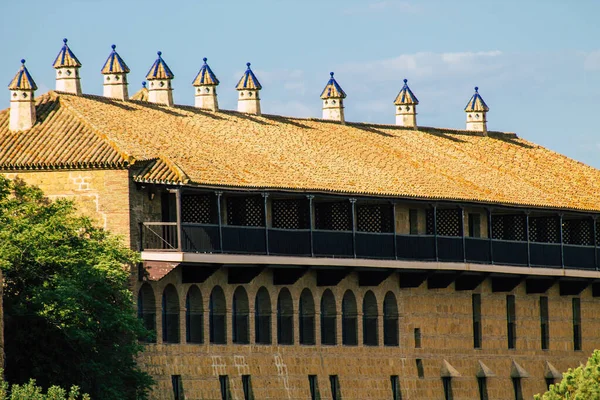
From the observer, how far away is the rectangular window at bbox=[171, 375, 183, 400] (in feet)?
226

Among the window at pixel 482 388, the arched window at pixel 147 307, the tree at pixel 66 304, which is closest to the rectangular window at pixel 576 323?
the window at pixel 482 388

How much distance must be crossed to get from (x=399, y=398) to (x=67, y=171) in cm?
1674

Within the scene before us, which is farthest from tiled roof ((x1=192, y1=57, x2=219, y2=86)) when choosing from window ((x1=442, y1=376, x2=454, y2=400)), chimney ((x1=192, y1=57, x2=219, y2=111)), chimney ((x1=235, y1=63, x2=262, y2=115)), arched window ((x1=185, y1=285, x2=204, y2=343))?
window ((x1=442, y1=376, x2=454, y2=400))

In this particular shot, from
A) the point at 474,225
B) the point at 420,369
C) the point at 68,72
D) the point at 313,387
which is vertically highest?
the point at 68,72

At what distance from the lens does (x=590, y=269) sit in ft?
281

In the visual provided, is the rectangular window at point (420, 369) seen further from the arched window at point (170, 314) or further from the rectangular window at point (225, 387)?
the arched window at point (170, 314)

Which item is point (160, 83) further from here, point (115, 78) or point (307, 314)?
point (307, 314)

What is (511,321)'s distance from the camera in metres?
85.2

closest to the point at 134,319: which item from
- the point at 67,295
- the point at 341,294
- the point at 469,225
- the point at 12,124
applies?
the point at 67,295

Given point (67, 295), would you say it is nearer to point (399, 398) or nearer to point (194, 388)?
point (194, 388)

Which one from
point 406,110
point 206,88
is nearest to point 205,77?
point 206,88

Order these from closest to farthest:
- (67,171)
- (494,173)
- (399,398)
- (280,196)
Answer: (67,171) → (280,196) → (399,398) → (494,173)

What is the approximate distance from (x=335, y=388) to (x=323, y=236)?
18.0 ft

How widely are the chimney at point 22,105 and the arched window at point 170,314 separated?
6.66 metres
